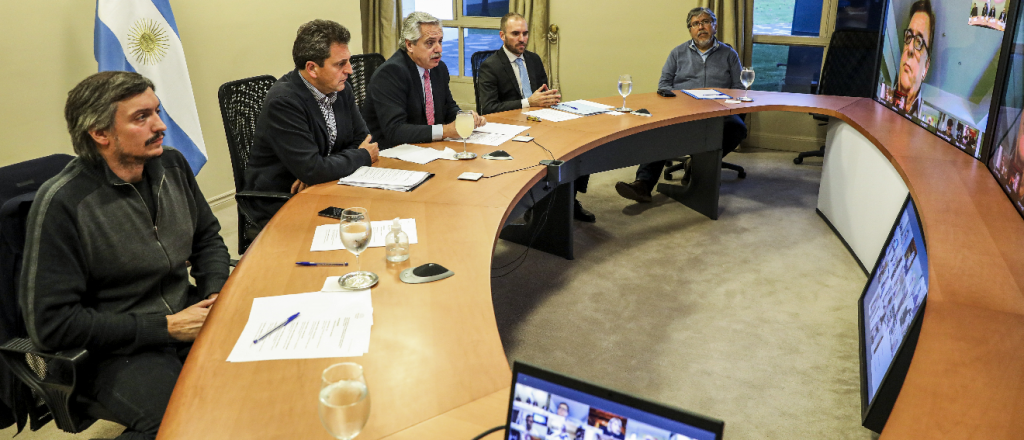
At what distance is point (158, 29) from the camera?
11.0 ft

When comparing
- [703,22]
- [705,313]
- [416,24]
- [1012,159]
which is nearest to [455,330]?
[705,313]

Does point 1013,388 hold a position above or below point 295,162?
below

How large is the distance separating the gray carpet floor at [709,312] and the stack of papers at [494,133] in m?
0.69

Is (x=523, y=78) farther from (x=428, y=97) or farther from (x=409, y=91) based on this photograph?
(x=409, y=91)

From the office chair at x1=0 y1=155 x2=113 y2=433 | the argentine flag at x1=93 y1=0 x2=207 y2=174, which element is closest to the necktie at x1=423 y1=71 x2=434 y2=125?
the argentine flag at x1=93 y1=0 x2=207 y2=174

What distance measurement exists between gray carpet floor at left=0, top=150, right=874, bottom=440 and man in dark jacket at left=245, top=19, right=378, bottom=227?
925mm

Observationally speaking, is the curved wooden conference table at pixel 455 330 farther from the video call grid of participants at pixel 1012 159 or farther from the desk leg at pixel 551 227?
the desk leg at pixel 551 227

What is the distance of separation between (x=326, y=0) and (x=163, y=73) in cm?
152

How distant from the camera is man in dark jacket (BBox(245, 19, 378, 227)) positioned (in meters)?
2.40

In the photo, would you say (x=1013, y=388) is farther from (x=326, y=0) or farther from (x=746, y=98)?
(x=326, y=0)

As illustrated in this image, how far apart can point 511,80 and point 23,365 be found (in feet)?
9.43

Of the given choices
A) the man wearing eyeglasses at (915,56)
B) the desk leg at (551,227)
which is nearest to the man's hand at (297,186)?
the desk leg at (551,227)

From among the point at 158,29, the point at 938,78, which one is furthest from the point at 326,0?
the point at 938,78

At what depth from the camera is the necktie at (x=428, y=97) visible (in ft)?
10.8
